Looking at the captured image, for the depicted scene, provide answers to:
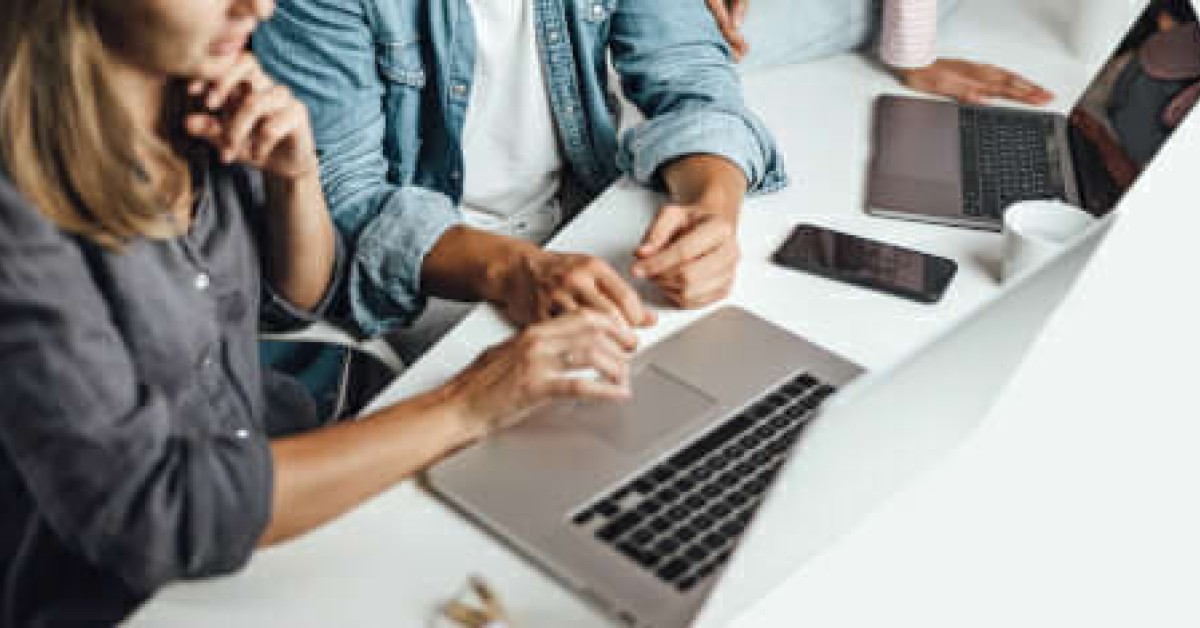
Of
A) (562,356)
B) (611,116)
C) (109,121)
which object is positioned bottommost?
(611,116)

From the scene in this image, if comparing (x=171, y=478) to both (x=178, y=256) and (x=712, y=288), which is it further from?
(x=712, y=288)

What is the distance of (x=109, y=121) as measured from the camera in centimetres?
114

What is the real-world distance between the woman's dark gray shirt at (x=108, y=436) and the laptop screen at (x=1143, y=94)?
3.23 ft

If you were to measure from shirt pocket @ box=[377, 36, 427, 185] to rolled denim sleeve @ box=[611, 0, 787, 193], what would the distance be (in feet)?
0.84

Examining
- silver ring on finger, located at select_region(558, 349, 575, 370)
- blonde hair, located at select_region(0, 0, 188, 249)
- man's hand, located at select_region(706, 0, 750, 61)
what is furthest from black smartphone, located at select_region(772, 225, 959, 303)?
blonde hair, located at select_region(0, 0, 188, 249)

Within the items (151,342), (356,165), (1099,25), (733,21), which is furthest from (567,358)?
(1099,25)

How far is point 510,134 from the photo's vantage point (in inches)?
74.0

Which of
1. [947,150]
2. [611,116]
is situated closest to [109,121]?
[611,116]

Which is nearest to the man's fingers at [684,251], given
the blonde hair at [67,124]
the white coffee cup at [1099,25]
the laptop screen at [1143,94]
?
the laptop screen at [1143,94]

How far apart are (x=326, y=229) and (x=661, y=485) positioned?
52cm

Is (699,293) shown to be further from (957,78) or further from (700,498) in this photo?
(957,78)

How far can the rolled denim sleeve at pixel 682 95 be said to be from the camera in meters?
1.73

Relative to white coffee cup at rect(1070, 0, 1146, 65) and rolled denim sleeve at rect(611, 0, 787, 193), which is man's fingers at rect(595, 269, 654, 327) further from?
white coffee cup at rect(1070, 0, 1146, 65)

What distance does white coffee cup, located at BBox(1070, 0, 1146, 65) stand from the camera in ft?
6.68
